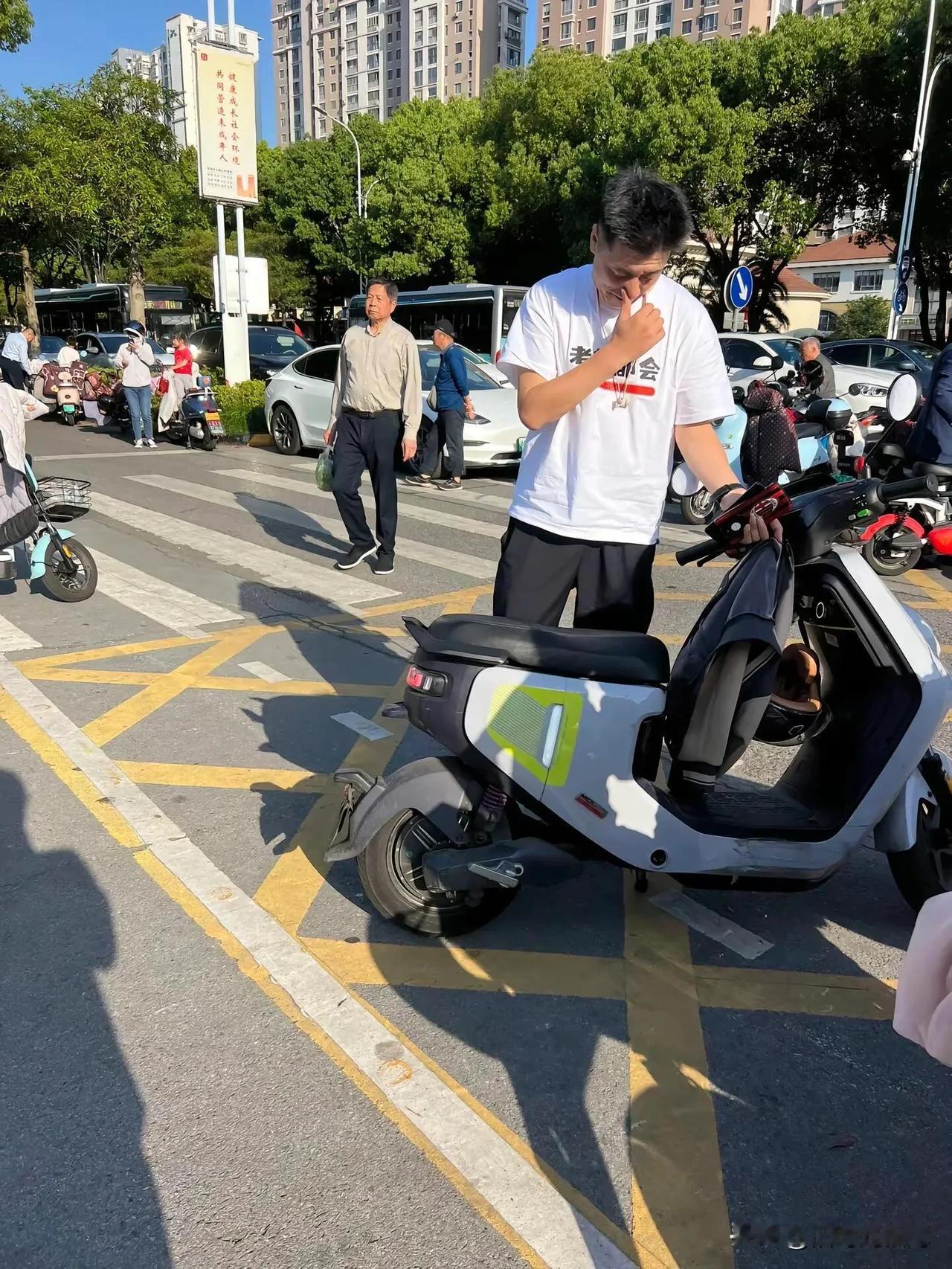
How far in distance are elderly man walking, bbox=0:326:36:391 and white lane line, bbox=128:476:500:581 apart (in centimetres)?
189

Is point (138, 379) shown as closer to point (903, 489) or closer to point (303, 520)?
point (303, 520)

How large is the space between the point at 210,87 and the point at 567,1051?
16977mm

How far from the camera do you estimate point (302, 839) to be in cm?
341

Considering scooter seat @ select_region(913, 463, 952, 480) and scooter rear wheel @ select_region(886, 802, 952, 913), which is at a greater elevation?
scooter seat @ select_region(913, 463, 952, 480)

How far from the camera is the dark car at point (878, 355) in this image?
13883 mm

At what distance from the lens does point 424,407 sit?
12031 mm

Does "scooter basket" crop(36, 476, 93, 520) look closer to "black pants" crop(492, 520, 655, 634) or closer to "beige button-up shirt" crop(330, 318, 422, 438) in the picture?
"beige button-up shirt" crop(330, 318, 422, 438)

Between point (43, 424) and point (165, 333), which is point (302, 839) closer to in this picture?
point (43, 424)

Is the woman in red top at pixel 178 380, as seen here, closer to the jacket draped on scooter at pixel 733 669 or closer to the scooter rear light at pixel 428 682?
the scooter rear light at pixel 428 682

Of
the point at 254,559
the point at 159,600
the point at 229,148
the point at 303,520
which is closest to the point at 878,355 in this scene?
the point at 303,520

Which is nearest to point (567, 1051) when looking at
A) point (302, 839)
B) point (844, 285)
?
point (302, 839)

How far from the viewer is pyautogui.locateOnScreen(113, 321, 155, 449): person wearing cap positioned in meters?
14.1

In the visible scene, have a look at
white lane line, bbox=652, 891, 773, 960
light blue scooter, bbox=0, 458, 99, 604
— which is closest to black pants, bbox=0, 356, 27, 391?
light blue scooter, bbox=0, 458, 99, 604

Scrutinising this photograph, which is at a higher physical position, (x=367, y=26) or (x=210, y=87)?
(x=367, y=26)
